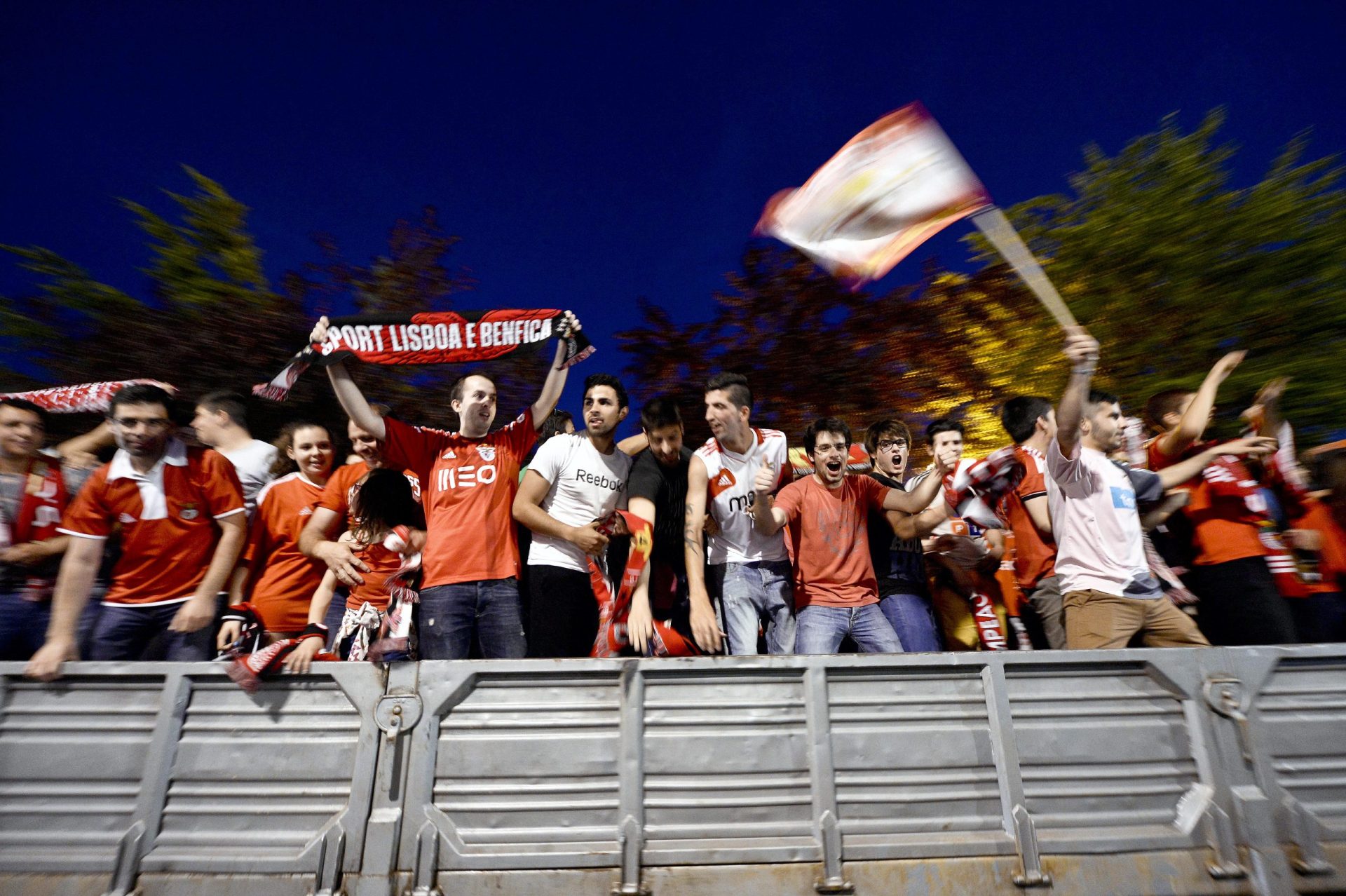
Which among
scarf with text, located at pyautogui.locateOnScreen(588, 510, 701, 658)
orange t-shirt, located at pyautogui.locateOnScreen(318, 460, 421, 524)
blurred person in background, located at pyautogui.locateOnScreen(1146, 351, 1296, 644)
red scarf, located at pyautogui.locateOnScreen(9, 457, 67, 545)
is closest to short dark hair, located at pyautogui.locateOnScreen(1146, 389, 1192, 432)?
blurred person in background, located at pyautogui.locateOnScreen(1146, 351, 1296, 644)

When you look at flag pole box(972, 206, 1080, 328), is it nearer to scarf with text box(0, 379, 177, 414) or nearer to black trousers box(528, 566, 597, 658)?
black trousers box(528, 566, 597, 658)

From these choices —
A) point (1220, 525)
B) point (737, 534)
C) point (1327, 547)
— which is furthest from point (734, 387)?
point (1327, 547)

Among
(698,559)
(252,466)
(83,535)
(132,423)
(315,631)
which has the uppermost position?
(132,423)

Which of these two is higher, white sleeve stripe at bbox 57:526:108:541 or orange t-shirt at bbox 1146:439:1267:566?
white sleeve stripe at bbox 57:526:108:541

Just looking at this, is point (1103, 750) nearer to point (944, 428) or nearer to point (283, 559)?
point (944, 428)

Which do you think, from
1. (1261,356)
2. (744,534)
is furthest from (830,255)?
(1261,356)

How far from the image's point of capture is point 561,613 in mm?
3586

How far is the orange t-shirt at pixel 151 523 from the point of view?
10.9 ft

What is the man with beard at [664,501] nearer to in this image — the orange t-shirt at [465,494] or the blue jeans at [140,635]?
the orange t-shirt at [465,494]

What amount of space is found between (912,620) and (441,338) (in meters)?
3.12

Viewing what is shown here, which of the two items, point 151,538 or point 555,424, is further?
point 555,424

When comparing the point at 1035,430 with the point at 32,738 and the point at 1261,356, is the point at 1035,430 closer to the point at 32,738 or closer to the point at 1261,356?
the point at 32,738

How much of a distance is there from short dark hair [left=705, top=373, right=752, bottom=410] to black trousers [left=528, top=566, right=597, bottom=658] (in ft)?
4.30

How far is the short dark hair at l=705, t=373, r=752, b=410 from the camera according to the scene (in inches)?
161
